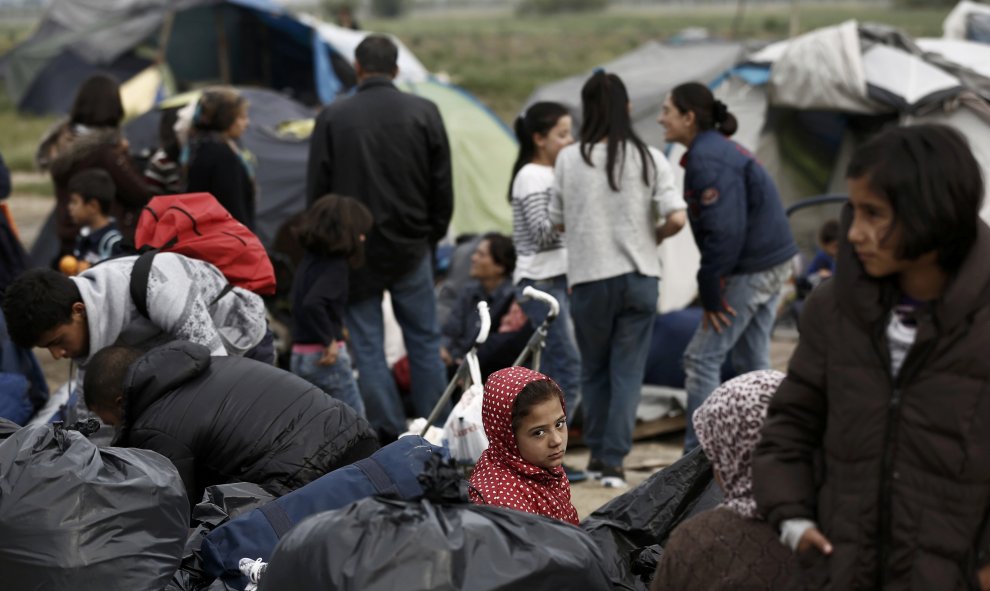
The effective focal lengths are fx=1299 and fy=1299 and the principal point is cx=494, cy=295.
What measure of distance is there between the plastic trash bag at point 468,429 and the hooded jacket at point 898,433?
230 centimetres

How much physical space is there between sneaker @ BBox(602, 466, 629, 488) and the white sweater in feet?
2.85

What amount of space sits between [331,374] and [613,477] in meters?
1.30

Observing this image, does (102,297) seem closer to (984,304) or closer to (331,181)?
(331,181)

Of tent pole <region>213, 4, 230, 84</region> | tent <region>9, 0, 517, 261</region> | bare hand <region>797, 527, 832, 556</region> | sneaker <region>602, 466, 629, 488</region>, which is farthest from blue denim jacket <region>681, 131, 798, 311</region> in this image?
tent pole <region>213, 4, 230, 84</region>

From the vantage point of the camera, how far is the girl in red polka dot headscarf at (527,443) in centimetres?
366

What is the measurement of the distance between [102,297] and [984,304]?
2850 mm

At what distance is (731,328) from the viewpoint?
18.1 ft

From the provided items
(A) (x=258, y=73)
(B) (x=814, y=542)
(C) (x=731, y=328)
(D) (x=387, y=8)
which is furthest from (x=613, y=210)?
(D) (x=387, y=8)

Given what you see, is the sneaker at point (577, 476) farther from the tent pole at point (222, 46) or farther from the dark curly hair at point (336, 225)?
the tent pole at point (222, 46)

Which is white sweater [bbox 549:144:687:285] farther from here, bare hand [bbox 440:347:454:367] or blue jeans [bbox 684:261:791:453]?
bare hand [bbox 440:347:454:367]

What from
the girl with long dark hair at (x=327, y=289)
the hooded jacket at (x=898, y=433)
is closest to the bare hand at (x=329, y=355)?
the girl with long dark hair at (x=327, y=289)

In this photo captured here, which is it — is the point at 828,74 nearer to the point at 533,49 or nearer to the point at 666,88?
the point at 666,88

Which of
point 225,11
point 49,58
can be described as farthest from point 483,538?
point 49,58

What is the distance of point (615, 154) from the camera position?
519cm
